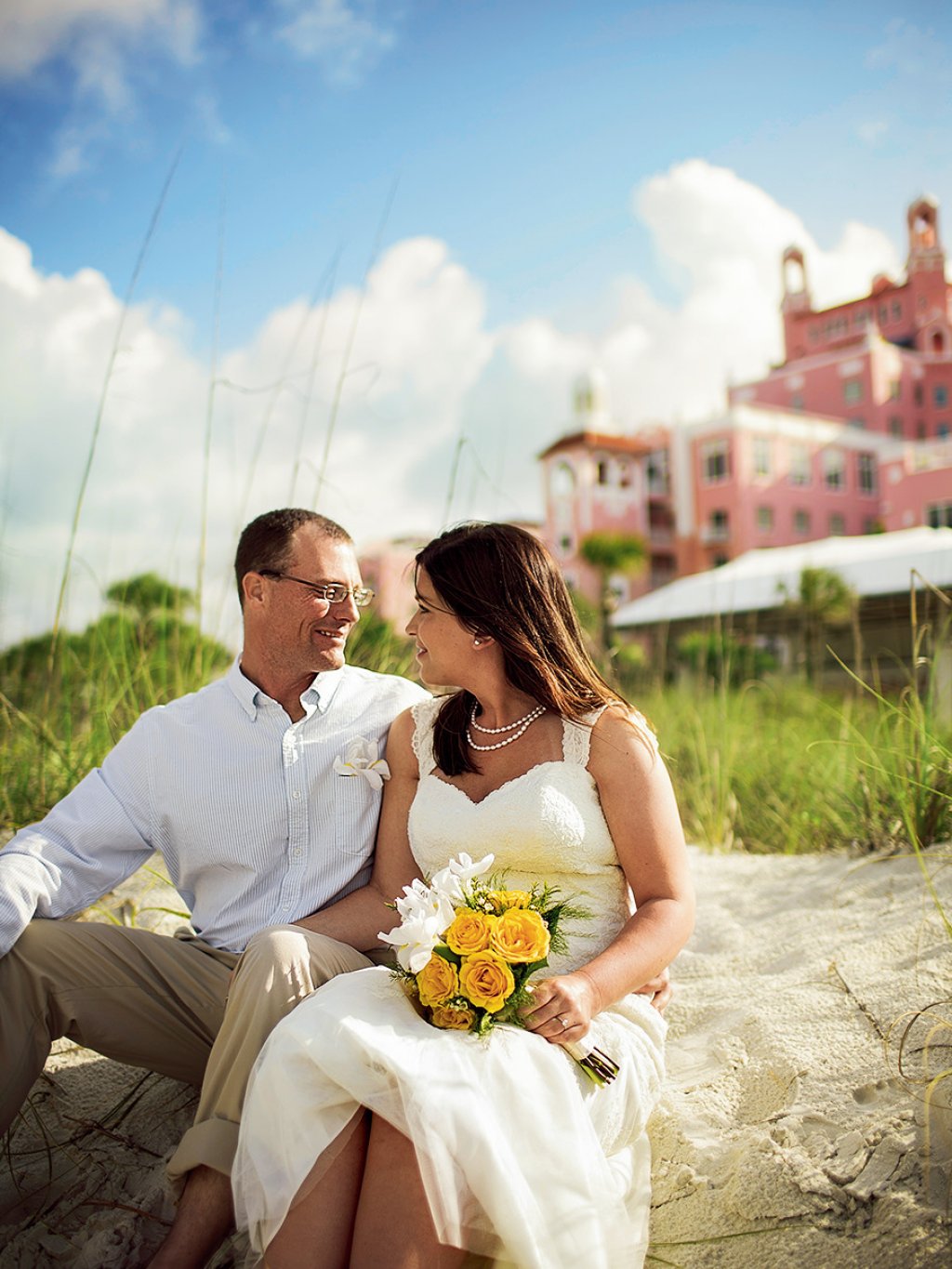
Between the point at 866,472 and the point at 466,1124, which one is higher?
the point at 866,472

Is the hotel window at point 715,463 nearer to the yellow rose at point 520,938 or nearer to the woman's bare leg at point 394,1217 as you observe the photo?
the yellow rose at point 520,938

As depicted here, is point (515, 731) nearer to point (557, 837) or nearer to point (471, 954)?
point (557, 837)

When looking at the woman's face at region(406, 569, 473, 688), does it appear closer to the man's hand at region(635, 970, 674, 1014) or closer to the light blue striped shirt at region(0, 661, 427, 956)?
the light blue striped shirt at region(0, 661, 427, 956)

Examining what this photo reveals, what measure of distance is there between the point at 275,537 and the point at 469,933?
1.52 m

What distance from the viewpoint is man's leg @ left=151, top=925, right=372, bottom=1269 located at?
1.83m

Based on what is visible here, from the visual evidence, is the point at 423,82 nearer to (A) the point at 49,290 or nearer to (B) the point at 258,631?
(A) the point at 49,290

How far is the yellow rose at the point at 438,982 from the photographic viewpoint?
1.79 m

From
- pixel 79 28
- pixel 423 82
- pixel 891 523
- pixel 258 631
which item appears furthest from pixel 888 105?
pixel 891 523

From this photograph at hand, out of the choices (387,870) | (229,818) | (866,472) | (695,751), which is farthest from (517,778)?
(866,472)

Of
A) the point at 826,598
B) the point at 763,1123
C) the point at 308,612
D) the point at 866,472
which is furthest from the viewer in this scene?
the point at 866,472

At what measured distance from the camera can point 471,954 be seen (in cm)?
179

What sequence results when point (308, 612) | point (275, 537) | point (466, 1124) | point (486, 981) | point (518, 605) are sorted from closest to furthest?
point (466, 1124) → point (486, 981) → point (518, 605) → point (308, 612) → point (275, 537)

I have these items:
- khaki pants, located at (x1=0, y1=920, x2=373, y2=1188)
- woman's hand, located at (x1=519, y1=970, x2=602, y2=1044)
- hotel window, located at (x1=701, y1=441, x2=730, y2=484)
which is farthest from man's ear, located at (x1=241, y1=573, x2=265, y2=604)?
hotel window, located at (x1=701, y1=441, x2=730, y2=484)

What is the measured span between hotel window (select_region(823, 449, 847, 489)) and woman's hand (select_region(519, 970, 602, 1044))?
129ft
